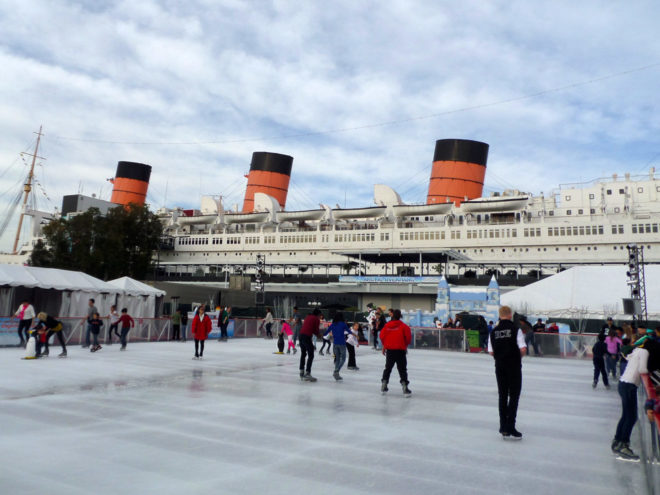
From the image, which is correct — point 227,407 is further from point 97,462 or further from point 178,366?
point 178,366

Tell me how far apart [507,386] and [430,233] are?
51.9 metres

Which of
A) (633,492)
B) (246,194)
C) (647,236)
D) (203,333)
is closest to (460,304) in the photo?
(203,333)

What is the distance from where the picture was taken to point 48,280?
20.6 meters

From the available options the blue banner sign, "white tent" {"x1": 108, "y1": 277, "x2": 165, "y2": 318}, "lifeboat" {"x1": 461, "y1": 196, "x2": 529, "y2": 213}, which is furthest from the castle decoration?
"lifeboat" {"x1": 461, "y1": 196, "x2": 529, "y2": 213}

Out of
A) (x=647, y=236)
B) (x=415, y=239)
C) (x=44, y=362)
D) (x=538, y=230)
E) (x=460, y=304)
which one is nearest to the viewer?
(x=44, y=362)

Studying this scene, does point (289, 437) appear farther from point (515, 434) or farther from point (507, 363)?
point (507, 363)

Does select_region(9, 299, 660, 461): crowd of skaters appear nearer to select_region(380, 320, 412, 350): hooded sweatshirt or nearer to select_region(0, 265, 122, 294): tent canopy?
select_region(380, 320, 412, 350): hooded sweatshirt

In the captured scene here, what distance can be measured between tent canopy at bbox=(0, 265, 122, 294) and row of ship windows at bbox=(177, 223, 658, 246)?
128 feet

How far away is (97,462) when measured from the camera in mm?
4070

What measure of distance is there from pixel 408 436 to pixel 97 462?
314cm

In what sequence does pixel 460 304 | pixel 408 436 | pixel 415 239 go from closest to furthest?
1. pixel 408 436
2. pixel 460 304
3. pixel 415 239

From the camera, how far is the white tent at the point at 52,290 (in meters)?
19.3

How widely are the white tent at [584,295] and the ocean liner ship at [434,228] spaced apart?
19794 mm

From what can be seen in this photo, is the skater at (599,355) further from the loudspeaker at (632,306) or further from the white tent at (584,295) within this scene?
the white tent at (584,295)
